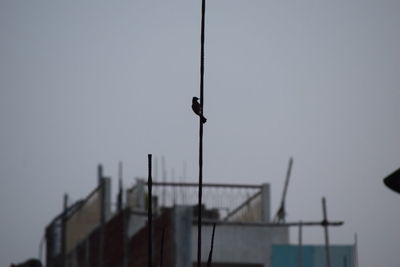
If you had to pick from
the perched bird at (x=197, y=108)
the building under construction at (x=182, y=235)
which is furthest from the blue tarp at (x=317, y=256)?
the perched bird at (x=197, y=108)

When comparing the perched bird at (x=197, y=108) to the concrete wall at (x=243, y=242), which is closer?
the perched bird at (x=197, y=108)

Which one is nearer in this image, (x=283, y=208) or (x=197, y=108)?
(x=197, y=108)

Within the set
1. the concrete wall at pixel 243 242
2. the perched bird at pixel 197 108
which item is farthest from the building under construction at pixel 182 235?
the perched bird at pixel 197 108

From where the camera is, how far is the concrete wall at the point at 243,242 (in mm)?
21531

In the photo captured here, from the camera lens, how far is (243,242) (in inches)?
856

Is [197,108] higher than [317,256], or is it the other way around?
[197,108]

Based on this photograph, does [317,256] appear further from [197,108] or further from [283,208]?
[197,108]

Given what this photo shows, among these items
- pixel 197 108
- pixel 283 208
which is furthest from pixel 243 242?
pixel 197 108

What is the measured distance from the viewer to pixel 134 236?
21203mm

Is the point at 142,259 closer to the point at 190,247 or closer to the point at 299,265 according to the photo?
the point at 190,247

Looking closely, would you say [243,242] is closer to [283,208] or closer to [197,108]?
[283,208]

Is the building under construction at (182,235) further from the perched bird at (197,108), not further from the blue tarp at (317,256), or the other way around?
the perched bird at (197,108)

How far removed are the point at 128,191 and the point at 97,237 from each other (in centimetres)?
175

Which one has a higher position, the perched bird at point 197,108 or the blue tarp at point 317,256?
the perched bird at point 197,108
